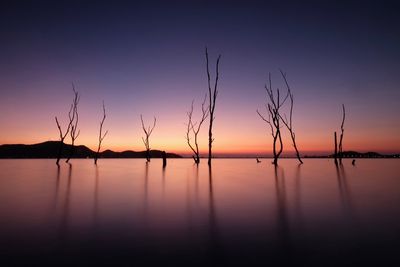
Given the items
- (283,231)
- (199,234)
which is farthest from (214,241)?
(283,231)

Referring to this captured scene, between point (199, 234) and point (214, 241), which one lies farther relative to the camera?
point (199, 234)

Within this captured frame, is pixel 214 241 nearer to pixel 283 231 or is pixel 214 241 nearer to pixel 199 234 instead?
pixel 199 234

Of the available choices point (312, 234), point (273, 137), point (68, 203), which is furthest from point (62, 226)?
point (273, 137)

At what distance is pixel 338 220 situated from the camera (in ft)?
14.4

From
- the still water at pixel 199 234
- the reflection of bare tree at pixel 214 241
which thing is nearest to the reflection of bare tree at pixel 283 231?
the still water at pixel 199 234

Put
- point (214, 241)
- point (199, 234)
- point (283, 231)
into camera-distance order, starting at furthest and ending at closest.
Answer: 1. point (283, 231)
2. point (199, 234)
3. point (214, 241)

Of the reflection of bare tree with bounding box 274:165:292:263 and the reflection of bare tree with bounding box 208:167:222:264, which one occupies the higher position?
the reflection of bare tree with bounding box 208:167:222:264

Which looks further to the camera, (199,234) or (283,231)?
(283,231)

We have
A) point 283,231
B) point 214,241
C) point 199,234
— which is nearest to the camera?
point 214,241

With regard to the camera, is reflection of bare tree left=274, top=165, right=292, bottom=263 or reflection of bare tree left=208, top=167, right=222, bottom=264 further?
reflection of bare tree left=274, top=165, right=292, bottom=263

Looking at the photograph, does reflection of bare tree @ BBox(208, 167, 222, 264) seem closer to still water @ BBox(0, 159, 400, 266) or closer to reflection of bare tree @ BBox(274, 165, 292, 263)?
still water @ BBox(0, 159, 400, 266)

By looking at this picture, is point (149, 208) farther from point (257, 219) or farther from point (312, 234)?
point (312, 234)

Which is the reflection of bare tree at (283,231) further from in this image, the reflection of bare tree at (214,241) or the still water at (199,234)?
the reflection of bare tree at (214,241)

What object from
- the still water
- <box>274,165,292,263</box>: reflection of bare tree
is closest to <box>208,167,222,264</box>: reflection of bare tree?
the still water
